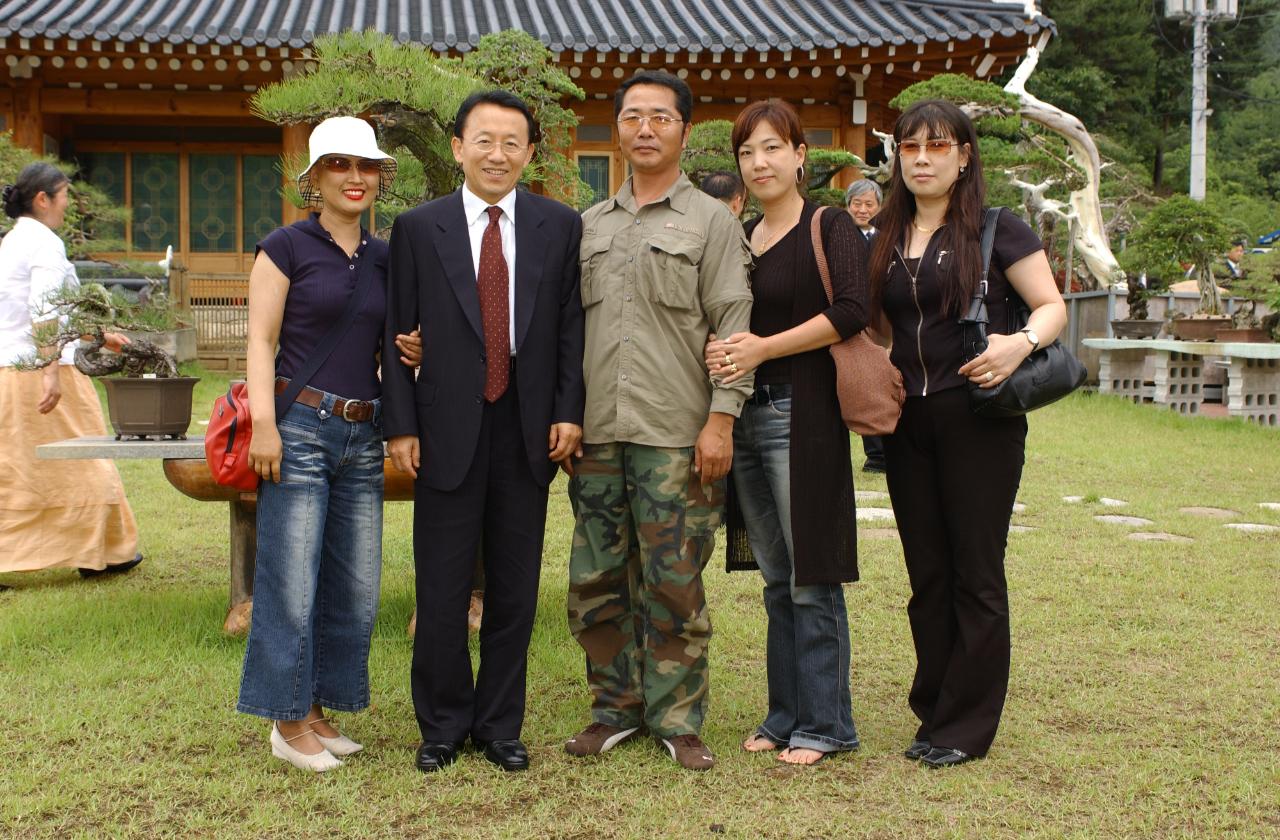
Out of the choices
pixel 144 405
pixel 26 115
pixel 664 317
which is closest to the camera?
pixel 664 317

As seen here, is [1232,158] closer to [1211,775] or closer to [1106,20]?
[1106,20]

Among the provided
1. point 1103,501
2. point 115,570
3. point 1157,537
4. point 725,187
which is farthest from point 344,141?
point 1103,501

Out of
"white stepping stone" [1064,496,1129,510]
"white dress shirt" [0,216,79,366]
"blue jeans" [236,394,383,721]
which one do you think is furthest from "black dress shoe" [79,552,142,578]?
"white stepping stone" [1064,496,1129,510]

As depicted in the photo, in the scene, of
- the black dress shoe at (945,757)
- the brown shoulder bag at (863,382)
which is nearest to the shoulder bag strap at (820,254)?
the brown shoulder bag at (863,382)

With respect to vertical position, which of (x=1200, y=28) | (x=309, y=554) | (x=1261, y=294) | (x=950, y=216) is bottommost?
(x=309, y=554)

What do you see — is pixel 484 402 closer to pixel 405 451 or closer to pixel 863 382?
pixel 405 451

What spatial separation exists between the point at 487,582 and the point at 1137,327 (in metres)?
11.2

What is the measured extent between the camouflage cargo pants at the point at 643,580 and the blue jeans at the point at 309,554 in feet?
Answer: 2.05

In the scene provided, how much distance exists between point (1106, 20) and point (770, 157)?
31.1 metres

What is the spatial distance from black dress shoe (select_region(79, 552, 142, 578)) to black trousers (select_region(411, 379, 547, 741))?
2.97 meters

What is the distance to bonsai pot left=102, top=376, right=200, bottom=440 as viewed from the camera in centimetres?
451

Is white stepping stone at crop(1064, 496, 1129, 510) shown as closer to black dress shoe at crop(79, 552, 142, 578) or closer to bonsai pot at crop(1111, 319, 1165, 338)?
black dress shoe at crop(79, 552, 142, 578)

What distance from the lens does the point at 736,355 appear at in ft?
10.7

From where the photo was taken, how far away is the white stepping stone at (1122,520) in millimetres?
7004
